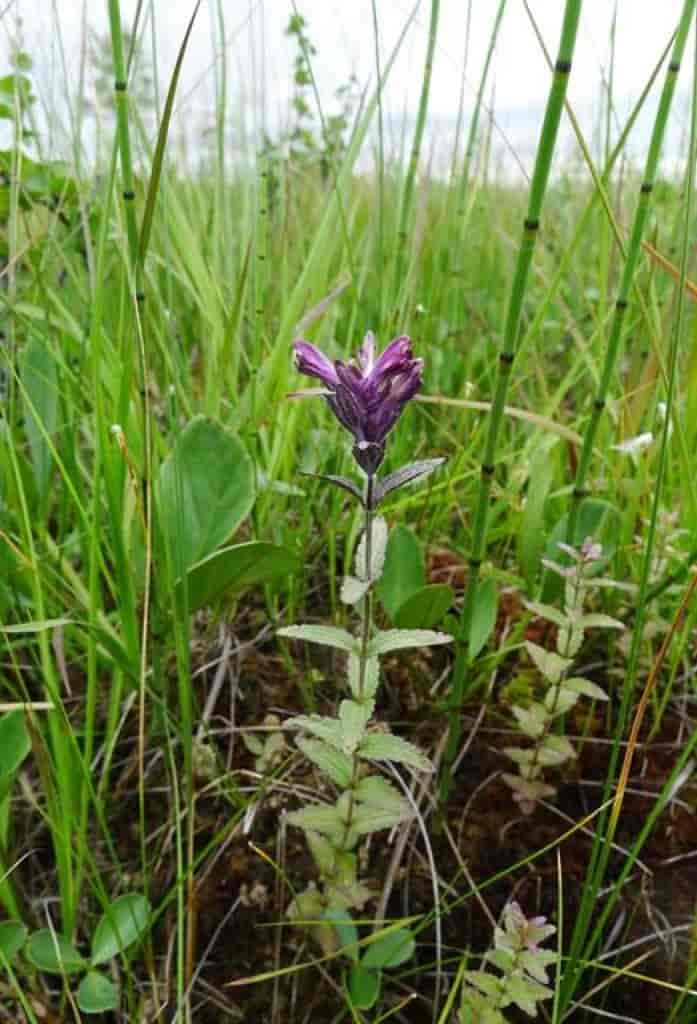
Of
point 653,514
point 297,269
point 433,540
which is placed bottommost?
point 433,540

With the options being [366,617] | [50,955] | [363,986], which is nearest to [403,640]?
[366,617]

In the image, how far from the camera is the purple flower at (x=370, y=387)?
2.33 feet

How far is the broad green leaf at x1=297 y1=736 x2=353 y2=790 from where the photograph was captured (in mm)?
826

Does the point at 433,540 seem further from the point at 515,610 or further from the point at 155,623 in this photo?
the point at 155,623

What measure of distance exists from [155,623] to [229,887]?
310mm

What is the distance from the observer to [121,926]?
0.86 metres

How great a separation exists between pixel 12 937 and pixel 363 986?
13.6 inches

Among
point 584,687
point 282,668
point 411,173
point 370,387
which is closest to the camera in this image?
point 370,387

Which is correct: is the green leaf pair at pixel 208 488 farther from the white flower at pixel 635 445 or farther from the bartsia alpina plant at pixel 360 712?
the white flower at pixel 635 445

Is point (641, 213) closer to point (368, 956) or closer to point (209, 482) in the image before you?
point (209, 482)

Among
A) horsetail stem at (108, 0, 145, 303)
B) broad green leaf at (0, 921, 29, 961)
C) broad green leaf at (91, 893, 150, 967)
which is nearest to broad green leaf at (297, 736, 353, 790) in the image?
broad green leaf at (91, 893, 150, 967)

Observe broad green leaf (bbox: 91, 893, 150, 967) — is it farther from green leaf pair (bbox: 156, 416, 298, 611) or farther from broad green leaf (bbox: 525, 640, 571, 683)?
broad green leaf (bbox: 525, 640, 571, 683)

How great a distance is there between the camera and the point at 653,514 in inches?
31.0

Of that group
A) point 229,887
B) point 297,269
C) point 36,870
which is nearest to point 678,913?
point 229,887
